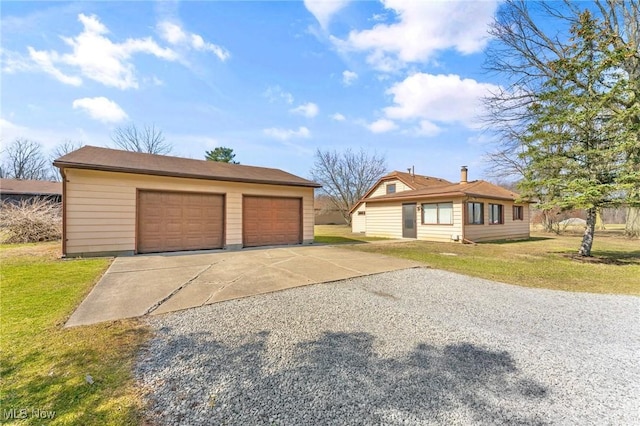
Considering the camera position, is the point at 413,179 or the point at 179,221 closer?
the point at 179,221

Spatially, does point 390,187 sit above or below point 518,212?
above

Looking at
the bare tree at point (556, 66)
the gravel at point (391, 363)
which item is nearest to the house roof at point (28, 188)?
the gravel at point (391, 363)

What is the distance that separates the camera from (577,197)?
8.09m

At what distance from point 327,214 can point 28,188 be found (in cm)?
2817

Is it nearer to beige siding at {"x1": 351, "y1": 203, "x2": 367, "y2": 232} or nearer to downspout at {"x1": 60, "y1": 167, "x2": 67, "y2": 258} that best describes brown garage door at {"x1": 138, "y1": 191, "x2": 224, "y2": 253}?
downspout at {"x1": 60, "y1": 167, "x2": 67, "y2": 258}

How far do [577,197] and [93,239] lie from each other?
14.4 m

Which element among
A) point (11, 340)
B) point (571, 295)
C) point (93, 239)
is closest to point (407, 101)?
point (571, 295)

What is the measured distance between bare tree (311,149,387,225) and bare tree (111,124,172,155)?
1702cm

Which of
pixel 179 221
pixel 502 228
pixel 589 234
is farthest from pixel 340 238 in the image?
pixel 589 234

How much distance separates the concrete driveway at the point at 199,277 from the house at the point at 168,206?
1.11m

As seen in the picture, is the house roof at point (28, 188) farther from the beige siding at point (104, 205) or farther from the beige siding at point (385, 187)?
the beige siding at point (385, 187)

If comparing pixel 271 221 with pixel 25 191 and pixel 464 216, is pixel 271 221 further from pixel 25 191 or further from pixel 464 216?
pixel 25 191

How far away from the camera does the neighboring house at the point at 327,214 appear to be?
34.9 metres

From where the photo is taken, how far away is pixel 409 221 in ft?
52.5
